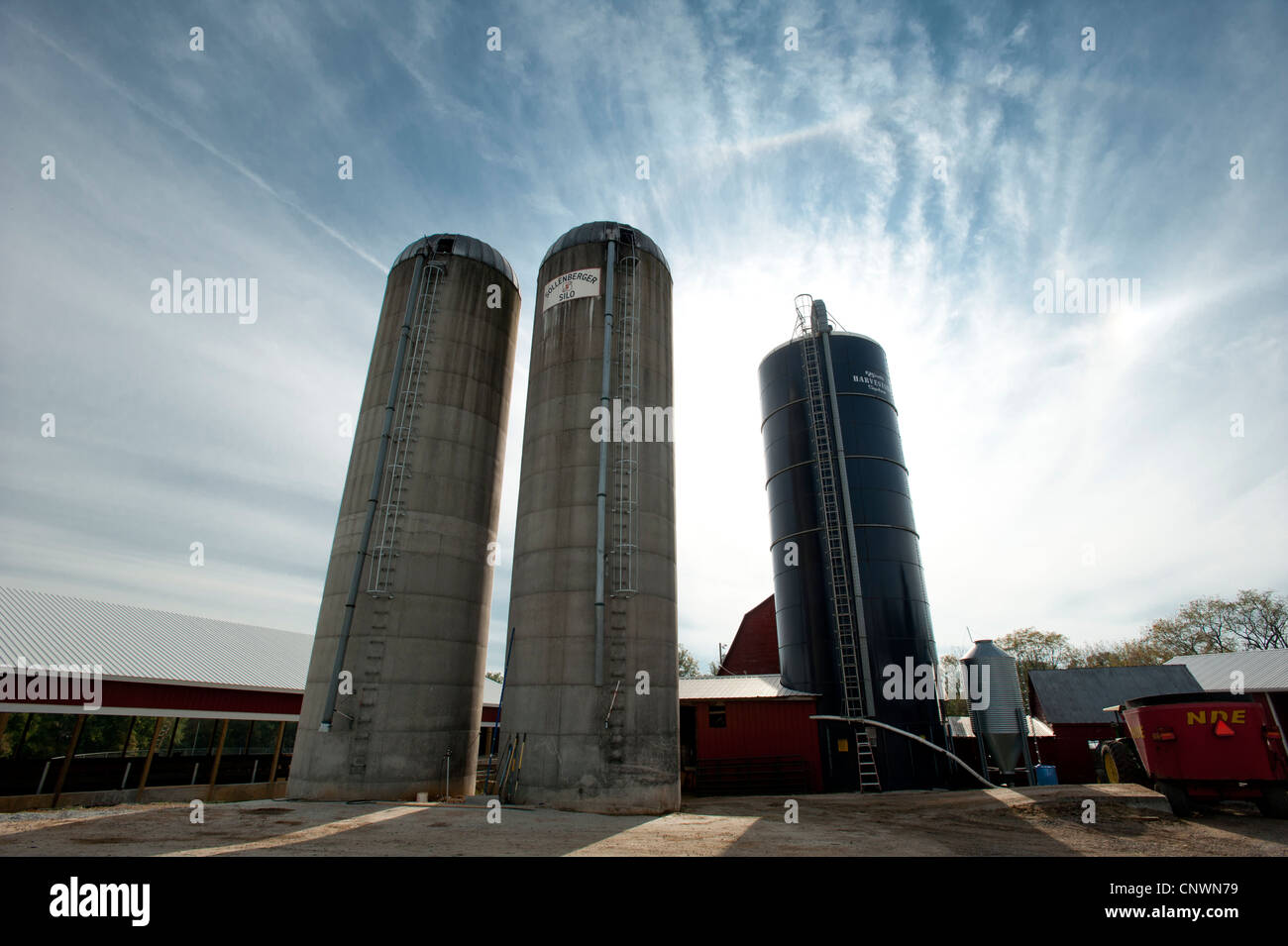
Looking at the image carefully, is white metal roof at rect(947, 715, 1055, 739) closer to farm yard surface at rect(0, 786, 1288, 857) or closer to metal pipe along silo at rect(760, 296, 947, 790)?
metal pipe along silo at rect(760, 296, 947, 790)

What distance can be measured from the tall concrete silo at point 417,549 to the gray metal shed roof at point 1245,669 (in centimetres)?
3349

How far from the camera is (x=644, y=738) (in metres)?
15.3

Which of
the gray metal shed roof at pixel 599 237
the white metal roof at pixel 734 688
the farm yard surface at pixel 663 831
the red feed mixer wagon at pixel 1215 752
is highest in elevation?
the gray metal shed roof at pixel 599 237

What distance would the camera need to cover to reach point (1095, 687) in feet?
104

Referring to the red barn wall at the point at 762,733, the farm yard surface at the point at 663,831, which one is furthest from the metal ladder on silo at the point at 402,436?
the red barn wall at the point at 762,733

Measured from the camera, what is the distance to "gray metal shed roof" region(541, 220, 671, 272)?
20.5 m

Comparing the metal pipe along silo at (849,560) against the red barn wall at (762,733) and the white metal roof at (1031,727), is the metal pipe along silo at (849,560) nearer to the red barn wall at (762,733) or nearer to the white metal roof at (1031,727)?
the red barn wall at (762,733)

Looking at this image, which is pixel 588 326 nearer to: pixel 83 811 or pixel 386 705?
pixel 386 705

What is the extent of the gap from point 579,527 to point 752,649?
21.0 metres

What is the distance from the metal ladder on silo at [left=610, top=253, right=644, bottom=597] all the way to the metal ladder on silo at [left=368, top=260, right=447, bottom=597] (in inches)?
260

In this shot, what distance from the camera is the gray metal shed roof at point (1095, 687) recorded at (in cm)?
3059

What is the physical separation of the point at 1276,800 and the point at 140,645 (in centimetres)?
3135

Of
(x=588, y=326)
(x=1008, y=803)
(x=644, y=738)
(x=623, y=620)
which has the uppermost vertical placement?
(x=588, y=326)
